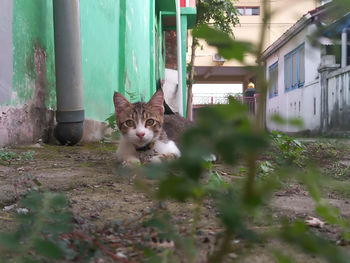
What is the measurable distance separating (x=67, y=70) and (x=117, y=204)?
244 cm

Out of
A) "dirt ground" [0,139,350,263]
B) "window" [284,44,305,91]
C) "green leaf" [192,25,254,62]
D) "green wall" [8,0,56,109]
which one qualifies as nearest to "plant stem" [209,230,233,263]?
"dirt ground" [0,139,350,263]

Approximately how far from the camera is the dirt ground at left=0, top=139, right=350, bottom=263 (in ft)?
3.01

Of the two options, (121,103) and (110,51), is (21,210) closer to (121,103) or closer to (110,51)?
(121,103)

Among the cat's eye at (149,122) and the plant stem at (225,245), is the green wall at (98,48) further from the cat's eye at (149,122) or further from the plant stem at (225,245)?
the plant stem at (225,245)

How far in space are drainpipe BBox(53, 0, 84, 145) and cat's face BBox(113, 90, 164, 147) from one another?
2.68 feet

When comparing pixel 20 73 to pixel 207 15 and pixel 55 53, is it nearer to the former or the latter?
pixel 55 53

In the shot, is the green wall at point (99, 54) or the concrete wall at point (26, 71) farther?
the green wall at point (99, 54)

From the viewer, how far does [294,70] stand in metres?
15.5

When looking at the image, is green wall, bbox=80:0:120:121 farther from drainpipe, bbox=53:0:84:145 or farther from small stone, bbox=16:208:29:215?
small stone, bbox=16:208:29:215

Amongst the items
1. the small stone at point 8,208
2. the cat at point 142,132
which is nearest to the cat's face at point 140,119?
the cat at point 142,132

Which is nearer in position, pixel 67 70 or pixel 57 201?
pixel 57 201

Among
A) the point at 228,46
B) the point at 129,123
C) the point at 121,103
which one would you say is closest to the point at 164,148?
the point at 129,123

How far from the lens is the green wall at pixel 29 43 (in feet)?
10.3

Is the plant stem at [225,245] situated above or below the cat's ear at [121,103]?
below
